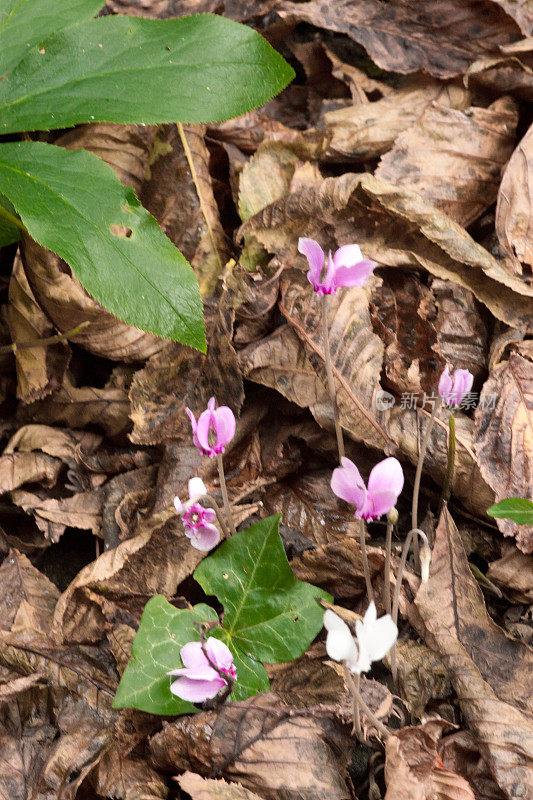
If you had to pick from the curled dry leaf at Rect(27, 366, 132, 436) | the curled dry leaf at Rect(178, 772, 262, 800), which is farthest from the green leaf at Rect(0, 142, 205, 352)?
the curled dry leaf at Rect(178, 772, 262, 800)

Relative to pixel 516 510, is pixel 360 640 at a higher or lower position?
higher

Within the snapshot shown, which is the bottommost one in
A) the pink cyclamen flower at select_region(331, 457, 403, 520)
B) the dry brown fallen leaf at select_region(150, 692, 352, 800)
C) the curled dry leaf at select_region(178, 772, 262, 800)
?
the dry brown fallen leaf at select_region(150, 692, 352, 800)

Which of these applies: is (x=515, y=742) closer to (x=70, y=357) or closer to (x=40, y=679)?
(x=40, y=679)

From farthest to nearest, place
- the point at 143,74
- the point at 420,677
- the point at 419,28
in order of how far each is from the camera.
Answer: the point at 419,28 → the point at 143,74 → the point at 420,677

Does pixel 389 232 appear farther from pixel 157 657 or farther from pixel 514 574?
pixel 157 657

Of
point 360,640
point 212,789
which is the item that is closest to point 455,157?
point 360,640

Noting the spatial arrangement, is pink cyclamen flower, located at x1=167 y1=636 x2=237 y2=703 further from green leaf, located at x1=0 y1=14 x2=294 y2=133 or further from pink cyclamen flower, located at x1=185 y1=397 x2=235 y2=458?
green leaf, located at x1=0 y1=14 x2=294 y2=133
